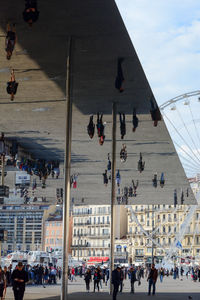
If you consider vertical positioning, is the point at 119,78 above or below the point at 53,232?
below

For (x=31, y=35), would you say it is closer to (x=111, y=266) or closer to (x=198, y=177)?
(x=111, y=266)

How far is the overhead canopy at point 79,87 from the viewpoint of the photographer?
15.2 metres

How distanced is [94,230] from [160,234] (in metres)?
20.9

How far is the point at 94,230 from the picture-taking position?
168625 millimetres

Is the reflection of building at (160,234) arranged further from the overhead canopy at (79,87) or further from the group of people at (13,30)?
the group of people at (13,30)

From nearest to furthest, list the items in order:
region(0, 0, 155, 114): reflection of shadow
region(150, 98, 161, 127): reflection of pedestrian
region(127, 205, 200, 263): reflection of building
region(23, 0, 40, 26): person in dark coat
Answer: region(23, 0, 40, 26): person in dark coat < region(0, 0, 155, 114): reflection of shadow < region(150, 98, 161, 127): reflection of pedestrian < region(127, 205, 200, 263): reflection of building

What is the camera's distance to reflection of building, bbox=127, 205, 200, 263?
149 meters

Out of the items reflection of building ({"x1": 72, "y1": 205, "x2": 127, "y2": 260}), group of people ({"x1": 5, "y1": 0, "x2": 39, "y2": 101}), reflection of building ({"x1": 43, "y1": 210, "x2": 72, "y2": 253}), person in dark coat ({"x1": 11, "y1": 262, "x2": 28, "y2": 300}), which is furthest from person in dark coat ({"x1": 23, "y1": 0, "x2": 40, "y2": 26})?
reflection of building ({"x1": 43, "y1": 210, "x2": 72, "y2": 253})

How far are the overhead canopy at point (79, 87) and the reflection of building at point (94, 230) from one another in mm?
126242

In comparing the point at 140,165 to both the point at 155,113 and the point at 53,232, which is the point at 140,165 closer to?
the point at 155,113

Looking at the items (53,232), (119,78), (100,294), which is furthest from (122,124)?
(53,232)

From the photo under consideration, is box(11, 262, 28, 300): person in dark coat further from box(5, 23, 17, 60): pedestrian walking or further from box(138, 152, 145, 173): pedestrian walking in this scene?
box(138, 152, 145, 173): pedestrian walking

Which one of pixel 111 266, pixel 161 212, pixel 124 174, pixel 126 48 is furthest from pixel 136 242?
pixel 126 48

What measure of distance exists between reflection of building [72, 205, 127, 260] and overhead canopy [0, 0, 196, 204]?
126242mm
